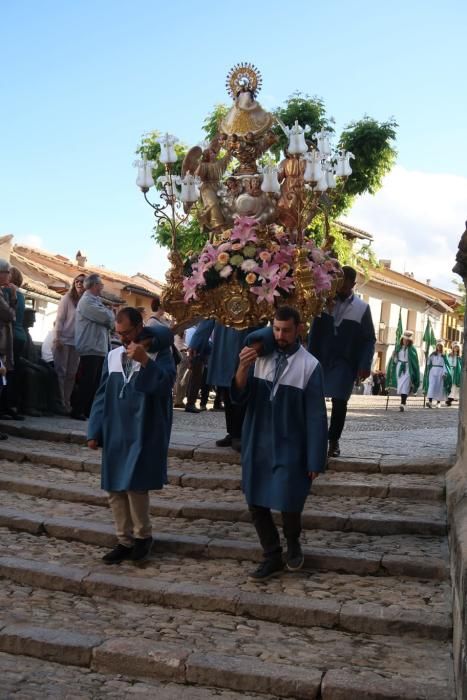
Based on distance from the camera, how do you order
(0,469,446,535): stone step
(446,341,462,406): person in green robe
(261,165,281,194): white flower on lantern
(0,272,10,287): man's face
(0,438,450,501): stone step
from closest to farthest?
(0,469,446,535): stone step → (0,438,450,501): stone step → (261,165,281,194): white flower on lantern → (0,272,10,287): man's face → (446,341,462,406): person in green robe

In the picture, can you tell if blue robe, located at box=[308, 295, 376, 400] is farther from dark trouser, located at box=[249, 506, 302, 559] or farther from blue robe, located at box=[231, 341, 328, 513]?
dark trouser, located at box=[249, 506, 302, 559]

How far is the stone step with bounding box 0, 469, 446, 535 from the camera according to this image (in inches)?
270

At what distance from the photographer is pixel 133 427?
→ 20.9 ft

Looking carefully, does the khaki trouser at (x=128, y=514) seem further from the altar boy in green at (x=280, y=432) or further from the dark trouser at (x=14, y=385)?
the dark trouser at (x=14, y=385)

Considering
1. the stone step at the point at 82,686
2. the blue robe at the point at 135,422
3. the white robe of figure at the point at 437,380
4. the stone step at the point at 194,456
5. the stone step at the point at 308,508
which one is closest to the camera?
the stone step at the point at 82,686

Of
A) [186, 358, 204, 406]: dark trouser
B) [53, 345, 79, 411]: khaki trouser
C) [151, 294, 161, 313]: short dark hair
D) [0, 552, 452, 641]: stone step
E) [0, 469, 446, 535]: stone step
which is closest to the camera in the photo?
[0, 552, 452, 641]: stone step

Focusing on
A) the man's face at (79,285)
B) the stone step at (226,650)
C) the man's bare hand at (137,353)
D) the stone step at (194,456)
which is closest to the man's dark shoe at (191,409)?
the man's face at (79,285)

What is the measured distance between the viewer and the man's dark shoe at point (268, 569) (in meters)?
5.96

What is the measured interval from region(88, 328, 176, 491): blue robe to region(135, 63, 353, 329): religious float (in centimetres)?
241

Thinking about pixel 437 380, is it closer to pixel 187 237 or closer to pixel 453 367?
pixel 453 367

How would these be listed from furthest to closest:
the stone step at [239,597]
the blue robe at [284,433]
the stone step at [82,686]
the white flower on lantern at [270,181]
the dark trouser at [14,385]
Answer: the dark trouser at [14,385]
the white flower on lantern at [270,181]
the blue robe at [284,433]
the stone step at [239,597]
the stone step at [82,686]

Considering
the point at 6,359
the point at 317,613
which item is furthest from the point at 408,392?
the point at 317,613

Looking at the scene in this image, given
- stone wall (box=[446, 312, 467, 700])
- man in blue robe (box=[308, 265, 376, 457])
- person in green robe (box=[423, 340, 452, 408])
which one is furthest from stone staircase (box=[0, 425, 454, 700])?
person in green robe (box=[423, 340, 452, 408])

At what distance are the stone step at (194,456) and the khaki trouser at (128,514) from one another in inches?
97.8
